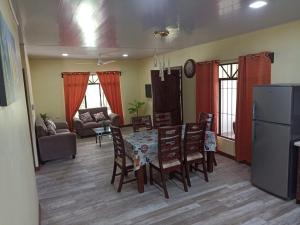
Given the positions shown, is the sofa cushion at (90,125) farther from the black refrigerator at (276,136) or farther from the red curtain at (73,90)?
the black refrigerator at (276,136)

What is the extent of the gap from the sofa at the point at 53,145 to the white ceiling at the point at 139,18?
1975 millimetres

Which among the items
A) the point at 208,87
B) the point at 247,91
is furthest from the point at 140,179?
the point at 208,87

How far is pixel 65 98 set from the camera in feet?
25.6

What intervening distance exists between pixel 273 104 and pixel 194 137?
1211mm

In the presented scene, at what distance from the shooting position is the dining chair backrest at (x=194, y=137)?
362 cm

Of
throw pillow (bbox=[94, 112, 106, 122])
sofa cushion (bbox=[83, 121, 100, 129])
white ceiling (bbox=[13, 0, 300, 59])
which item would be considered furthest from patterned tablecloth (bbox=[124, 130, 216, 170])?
throw pillow (bbox=[94, 112, 106, 122])

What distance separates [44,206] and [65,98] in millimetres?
4990

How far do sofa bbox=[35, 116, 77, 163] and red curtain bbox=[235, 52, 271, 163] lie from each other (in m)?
3.59

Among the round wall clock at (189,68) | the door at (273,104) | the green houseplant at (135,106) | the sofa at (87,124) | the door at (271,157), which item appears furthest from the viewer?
the green houseplant at (135,106)

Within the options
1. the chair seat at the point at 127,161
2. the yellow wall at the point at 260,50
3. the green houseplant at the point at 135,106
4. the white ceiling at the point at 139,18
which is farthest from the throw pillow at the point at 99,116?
the chair seat at the point at 127,161

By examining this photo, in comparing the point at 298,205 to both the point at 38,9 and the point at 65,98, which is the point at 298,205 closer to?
the point at 38,9

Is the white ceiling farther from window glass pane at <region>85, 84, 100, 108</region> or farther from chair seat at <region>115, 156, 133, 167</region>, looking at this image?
window glass pane at <region>85, 84, 100, 108</region>

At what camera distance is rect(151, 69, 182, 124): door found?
5.98m

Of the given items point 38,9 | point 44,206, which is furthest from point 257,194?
point 38,9
